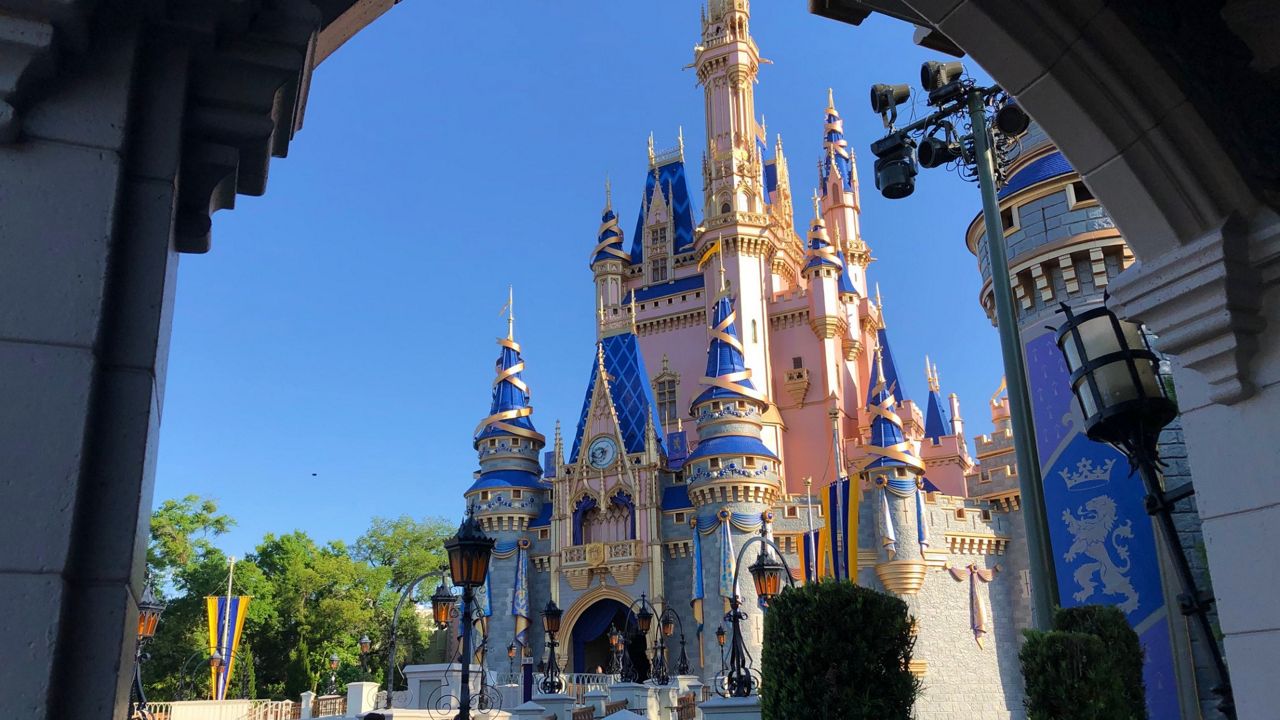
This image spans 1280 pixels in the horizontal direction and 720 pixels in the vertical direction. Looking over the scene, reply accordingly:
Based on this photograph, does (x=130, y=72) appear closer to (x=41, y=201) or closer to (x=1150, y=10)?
(x=41, y=201)

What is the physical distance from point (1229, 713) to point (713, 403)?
1254 inches

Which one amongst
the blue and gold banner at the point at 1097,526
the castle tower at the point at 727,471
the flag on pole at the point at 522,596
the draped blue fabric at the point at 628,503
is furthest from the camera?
the draped blue fabric at the point at 628,503

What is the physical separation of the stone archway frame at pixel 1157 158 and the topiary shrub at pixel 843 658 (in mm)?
4095

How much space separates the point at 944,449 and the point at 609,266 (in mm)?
18503

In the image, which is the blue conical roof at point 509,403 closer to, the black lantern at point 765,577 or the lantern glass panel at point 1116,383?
the black lantern at point 765,577

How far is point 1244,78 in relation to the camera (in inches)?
162

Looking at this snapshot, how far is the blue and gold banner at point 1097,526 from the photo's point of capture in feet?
43.4

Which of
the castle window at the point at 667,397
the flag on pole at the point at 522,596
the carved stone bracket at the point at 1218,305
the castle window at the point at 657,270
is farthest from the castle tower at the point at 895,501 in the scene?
the carved stone bracket at the point at 1218,305

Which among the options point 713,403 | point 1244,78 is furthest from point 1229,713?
point 713,403

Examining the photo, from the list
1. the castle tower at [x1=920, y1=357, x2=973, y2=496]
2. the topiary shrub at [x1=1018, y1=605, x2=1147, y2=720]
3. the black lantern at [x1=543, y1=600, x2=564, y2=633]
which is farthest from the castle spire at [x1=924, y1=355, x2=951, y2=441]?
the topiary shrub at [x1=1018, y1=605, x2=1147, y2=720]

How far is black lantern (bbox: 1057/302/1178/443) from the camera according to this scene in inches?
187

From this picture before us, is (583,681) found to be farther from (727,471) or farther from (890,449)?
(890,449)

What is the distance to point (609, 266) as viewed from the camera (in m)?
46.9

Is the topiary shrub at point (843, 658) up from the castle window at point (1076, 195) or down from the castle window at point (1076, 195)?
down
